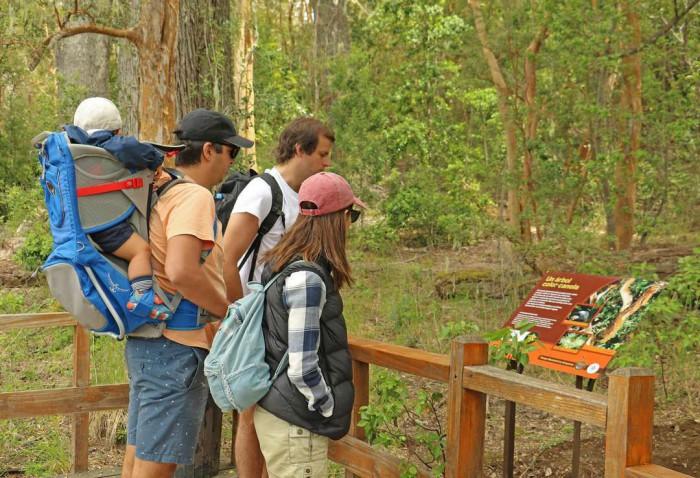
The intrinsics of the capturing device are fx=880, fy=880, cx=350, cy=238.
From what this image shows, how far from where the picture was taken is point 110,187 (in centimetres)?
325

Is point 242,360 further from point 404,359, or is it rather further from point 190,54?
point 190,54

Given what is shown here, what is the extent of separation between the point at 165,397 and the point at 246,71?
8.95 m

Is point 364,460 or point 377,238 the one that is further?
point 377,238

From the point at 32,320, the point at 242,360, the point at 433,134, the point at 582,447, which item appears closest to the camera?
the point at 242,360

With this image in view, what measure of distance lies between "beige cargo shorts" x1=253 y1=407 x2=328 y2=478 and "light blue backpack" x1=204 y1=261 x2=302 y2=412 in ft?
0.39

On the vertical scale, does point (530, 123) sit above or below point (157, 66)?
above

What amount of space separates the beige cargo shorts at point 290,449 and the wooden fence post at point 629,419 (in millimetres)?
1089

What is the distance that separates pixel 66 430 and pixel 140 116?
103 inches

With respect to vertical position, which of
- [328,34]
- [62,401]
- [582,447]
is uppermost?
[328,34]

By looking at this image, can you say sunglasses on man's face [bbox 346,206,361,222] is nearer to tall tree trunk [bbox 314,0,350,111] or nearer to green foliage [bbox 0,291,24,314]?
green foliage [bbox 0,291,24,314]

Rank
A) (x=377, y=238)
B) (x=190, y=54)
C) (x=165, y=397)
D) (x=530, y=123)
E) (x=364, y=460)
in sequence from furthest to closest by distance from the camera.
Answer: (x=377, y=238)
(x=530, y=123)
(x=190, y=54)
(x=364, y=460)
(x=165, y=397)

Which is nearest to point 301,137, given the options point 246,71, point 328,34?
point 246,71

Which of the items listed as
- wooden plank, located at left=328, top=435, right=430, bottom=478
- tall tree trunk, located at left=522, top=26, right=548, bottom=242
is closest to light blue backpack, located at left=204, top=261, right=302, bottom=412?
wooden plank, located at left=328, top=435, right=430, bottom=478

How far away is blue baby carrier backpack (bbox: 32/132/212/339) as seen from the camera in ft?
10.4
